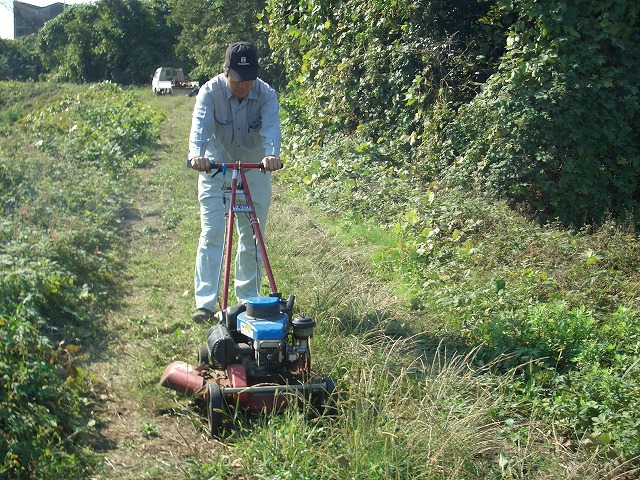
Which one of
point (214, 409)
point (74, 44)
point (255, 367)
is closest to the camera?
point (214, 409)

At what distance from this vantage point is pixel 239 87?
618 centimetres

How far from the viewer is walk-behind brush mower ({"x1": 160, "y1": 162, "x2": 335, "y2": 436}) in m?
4.59

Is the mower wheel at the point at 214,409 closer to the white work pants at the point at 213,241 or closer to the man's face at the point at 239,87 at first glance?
the white work pants at the point at 213,241

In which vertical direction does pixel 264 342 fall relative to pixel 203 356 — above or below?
above

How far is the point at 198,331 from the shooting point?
6.12 metres

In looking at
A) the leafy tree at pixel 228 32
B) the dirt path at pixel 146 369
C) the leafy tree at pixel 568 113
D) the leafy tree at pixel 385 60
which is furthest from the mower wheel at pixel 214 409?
the leafy tree at pixel 228 32

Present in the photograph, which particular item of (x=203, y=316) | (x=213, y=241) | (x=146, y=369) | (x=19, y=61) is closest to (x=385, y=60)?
(x=213, y=241)

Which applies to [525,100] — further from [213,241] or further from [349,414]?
[349,414]

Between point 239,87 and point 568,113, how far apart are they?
4531 millimetres

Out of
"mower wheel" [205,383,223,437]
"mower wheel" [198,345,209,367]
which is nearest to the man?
"mower wheel" [198,345,209,367]

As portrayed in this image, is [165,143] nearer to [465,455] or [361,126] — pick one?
[361,126]

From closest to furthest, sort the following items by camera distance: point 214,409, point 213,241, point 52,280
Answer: point 214,409
point 213,241
point 52,280

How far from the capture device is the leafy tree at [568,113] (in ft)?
29.6

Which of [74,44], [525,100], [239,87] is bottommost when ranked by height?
[525,100]
